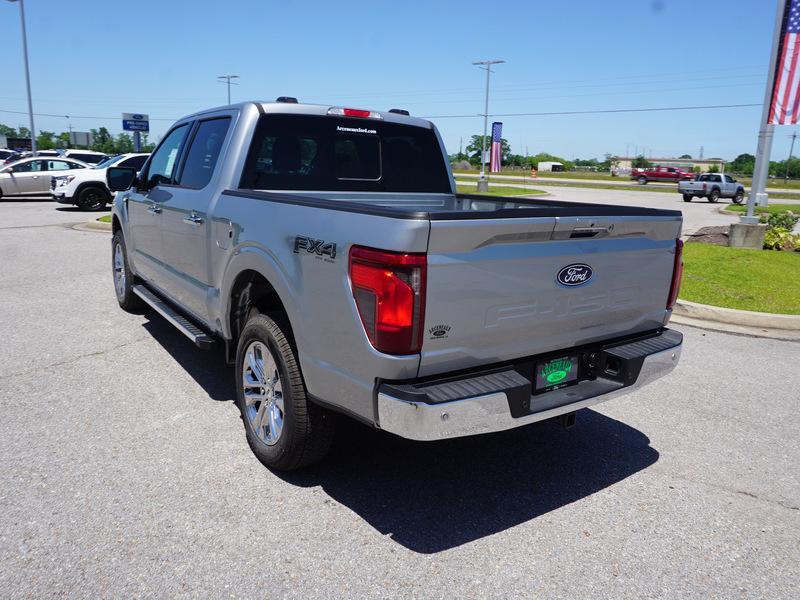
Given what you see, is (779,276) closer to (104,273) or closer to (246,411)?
(246,411)

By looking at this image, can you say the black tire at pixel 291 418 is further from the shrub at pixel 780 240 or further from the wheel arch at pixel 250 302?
the shrub at pixel 780 240

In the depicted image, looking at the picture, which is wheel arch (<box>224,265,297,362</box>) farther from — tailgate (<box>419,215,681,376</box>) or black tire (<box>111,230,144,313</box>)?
black tire (<box>111,230,144,313</box>)

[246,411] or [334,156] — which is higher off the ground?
[334,156]

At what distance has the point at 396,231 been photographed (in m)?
2.66

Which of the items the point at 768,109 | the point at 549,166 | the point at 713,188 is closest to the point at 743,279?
the point at 768,109

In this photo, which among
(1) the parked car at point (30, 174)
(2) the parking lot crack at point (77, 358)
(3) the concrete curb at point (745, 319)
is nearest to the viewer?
(2) the parking lot crack at point (77, 358)

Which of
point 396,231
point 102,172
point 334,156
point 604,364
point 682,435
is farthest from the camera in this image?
point 102,172

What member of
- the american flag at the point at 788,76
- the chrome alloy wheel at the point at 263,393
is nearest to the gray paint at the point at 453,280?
the chrome alloy wheel at the point at 263,393

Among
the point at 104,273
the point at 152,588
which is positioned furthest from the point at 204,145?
the point at 104,273

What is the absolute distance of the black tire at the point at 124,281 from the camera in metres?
6.96

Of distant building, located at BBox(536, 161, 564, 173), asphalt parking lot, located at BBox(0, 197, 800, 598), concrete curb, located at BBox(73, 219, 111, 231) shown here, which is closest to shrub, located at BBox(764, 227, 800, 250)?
asphalt parking lot, located at BBox(0, 197, 800, 598)

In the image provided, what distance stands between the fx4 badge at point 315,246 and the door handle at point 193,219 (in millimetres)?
1526

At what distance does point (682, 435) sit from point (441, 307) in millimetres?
2563

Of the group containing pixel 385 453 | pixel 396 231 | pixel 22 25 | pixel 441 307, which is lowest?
pixel 385 453
